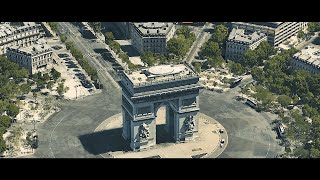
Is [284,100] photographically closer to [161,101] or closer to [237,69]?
[237,69]

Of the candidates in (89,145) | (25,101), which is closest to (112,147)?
(89,145)

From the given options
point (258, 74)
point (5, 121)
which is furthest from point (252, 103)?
A: point (5, 121)

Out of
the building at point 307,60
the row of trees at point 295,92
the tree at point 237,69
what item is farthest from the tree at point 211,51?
the building at point 307,60

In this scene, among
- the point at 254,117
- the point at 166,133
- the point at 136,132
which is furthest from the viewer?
the point at 254,117

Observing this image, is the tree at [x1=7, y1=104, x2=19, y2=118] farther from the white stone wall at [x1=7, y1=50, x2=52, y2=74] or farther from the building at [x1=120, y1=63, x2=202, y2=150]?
the white stone wall at [x1=7, y1=50, x2=52, y2=74]

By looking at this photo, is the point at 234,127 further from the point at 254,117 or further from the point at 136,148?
the point at 136,148

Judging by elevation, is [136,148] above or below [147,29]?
below
